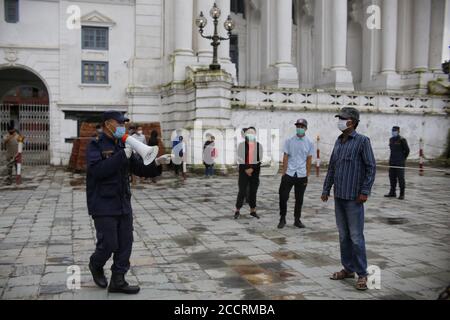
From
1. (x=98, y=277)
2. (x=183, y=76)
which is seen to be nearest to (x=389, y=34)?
(x=183, y=76)

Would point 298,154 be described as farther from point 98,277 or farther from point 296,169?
point 98,277

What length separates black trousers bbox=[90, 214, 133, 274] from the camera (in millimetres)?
5023

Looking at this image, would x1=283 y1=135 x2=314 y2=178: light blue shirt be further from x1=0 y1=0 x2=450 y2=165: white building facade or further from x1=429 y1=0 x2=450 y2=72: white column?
x1=429 y1=0 x2=450 y2=72: white column

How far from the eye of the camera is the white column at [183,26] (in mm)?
22812

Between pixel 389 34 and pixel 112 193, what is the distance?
27.1 metres

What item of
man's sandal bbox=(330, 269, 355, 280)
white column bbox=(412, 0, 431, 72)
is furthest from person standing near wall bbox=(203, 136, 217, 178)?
white column bbox=(412, 0, 431, 72)

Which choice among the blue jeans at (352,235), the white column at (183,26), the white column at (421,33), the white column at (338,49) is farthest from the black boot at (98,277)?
the white column at (421,33)

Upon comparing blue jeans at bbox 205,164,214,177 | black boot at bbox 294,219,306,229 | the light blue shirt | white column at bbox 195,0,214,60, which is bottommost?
black boot at bbox 294,219,306,229

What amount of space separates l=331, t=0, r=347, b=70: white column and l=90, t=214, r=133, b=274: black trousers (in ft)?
76.6

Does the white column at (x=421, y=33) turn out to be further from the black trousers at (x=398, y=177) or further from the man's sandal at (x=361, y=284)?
the man's sandal at (x=361, y=284)

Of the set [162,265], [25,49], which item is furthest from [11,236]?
[25,49]

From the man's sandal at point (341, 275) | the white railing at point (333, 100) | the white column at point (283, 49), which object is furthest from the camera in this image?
the white column at point (283, 49)

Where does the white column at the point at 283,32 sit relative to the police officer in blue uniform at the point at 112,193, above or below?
above

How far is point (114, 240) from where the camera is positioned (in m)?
5.05
